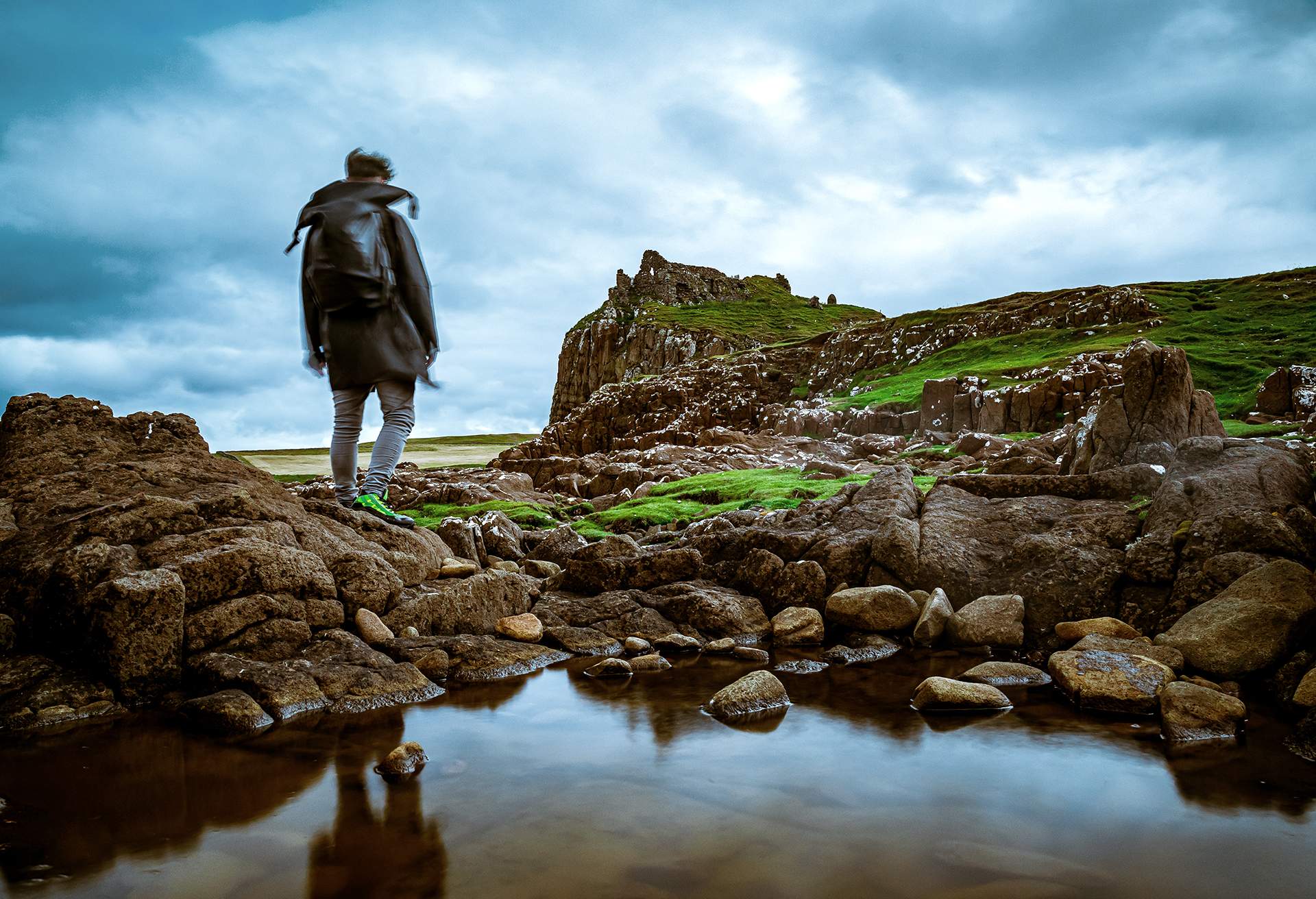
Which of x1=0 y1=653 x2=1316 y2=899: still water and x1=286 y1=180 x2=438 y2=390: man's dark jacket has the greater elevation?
x1=286 y1=180 x2=438 y2=390: man's dark jacket

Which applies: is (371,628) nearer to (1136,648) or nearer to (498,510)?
(1136,648)

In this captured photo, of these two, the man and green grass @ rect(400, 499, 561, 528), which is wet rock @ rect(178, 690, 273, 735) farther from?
green grass @ rect(400, 499, 561, 528)

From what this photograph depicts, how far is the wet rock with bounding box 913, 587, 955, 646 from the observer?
9445 mm

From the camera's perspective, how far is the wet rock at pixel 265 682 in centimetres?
663

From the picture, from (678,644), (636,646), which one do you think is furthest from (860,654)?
(636,646)

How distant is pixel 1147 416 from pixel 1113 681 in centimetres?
1076

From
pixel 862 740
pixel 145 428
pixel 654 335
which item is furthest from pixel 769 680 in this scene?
pixel 654 335

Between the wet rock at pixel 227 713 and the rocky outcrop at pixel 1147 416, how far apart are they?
15.0 m

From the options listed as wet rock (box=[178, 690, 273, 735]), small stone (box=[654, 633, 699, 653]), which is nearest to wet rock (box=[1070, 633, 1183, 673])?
small stone (box=[654, 633, 699, 653])

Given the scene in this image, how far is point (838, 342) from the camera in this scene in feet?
275

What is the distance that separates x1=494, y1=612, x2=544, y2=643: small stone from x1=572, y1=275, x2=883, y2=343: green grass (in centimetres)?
10800

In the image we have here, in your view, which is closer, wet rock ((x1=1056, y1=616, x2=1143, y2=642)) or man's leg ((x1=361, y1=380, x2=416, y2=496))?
wet rock ((x1=1056, y1=616, x2=1143, y2=642))

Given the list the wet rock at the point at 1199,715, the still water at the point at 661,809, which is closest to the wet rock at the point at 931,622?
the still water at the point at 661,809

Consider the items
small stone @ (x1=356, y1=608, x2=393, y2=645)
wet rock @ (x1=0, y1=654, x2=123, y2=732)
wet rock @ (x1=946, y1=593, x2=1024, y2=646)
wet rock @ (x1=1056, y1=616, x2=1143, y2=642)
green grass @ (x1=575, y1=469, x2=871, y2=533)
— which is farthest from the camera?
green grass @ (x1=575, y1=469, x2=871, y2=533)
